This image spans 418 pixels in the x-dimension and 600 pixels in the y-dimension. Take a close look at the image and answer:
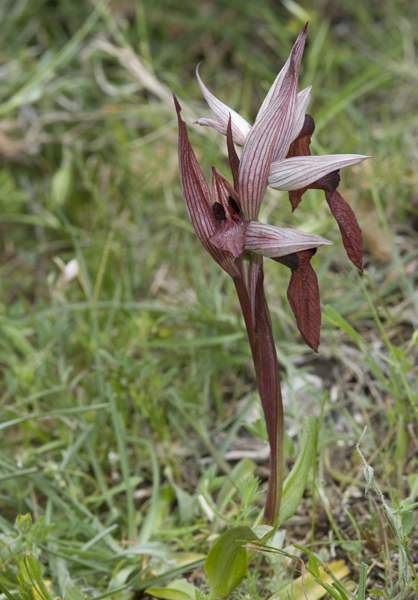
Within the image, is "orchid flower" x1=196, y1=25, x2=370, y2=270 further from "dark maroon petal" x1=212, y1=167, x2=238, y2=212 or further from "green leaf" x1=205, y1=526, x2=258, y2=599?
"green leaf" x1=205, y1=526, x2=258, y2=599

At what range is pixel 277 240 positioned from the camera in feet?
3.92

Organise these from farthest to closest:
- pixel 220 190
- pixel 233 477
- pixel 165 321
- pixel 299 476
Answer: pixel 165 321 < pixel 233 477 < pixel 299 476 < pixel 220 190

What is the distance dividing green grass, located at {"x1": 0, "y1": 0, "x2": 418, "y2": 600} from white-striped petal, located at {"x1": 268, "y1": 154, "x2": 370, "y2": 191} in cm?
48

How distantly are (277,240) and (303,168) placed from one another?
161mm

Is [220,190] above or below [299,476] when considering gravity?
above

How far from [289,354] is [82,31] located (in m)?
2.25

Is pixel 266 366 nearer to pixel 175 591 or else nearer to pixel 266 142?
pixel 266 142

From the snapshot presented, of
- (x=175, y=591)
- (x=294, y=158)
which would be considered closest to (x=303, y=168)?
(x=294, y=158)

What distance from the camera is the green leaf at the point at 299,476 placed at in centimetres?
146

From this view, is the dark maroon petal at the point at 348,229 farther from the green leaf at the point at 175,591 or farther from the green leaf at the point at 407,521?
the green leaf at the point at 175,591

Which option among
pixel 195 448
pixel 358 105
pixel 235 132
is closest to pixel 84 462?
pixel 195 448

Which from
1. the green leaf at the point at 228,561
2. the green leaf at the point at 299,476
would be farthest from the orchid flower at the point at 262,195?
the green leaf at the point at 228,561

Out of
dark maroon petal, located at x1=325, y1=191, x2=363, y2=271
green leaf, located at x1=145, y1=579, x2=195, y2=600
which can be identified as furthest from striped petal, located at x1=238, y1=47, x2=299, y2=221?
green leaf, located at x1=145, y1=579, x2=195, y2=600

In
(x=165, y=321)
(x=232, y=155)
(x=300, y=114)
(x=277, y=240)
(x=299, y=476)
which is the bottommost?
(x=165, y=321)
